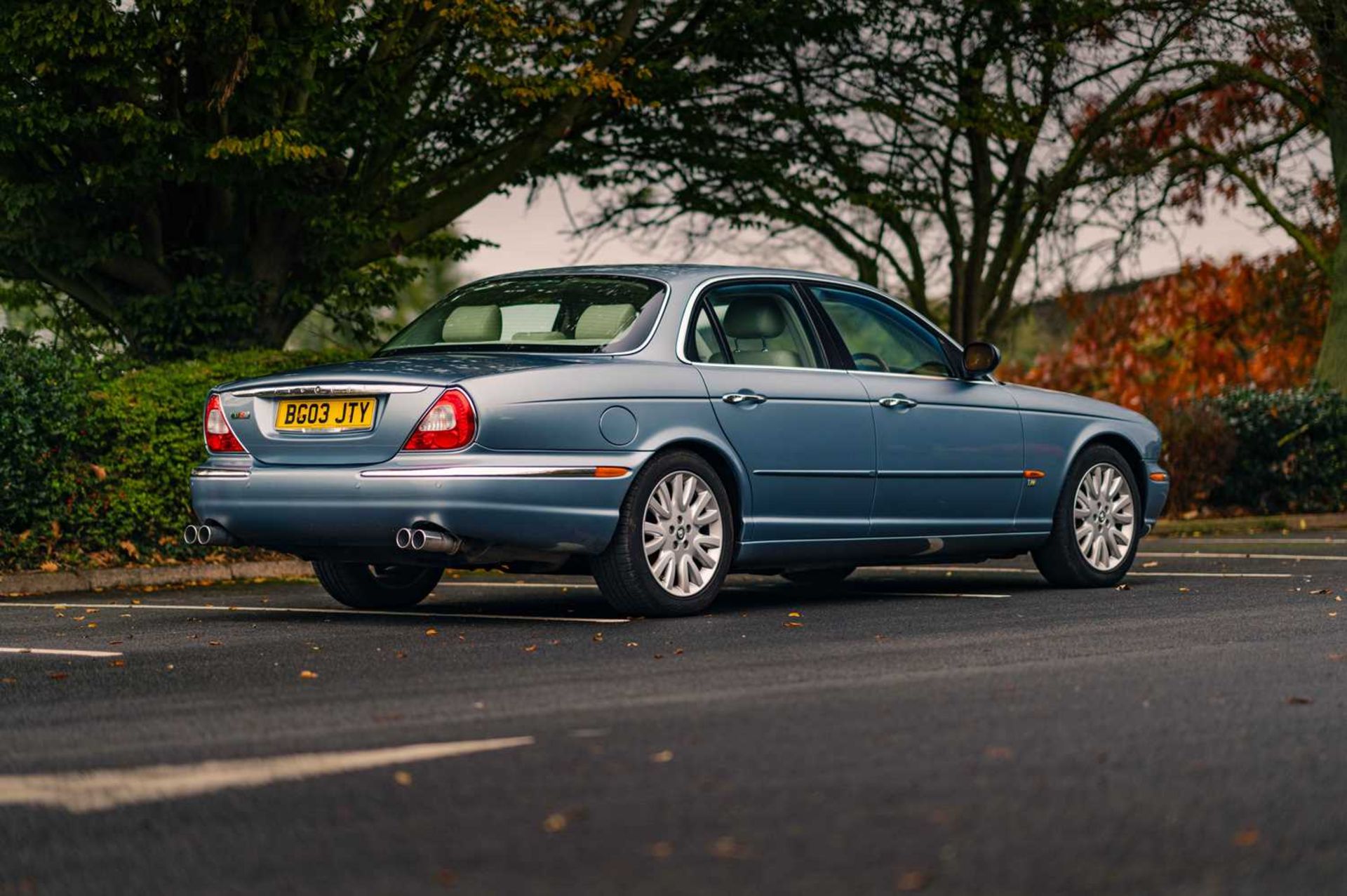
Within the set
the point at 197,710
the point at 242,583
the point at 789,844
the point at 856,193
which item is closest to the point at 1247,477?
the point at 856,193

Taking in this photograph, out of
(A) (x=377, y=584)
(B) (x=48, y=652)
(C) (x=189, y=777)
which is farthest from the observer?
(A) (x=377, y=584)

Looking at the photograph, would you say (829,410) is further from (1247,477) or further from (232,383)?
(1247,477)

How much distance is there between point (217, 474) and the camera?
8727 mm

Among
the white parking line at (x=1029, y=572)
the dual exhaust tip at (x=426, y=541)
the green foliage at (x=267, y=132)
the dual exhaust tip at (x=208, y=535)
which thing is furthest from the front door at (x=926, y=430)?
the green foliage at (x=267, y=132)

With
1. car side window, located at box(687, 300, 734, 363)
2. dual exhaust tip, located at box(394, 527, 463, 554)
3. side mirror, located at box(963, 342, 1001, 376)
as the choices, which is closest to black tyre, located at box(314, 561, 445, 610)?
dual exhaust tip, located at box(394, 527, 463, 554)

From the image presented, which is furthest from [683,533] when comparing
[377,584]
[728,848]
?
[728,848]

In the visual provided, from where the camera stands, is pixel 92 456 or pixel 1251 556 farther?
pixel 1251 556

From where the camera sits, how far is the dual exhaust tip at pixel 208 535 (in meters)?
8.70

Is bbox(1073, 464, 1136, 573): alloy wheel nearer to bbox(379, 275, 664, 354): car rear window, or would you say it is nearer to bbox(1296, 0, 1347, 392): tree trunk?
bbox(379, 275, 664, 354): car rear window

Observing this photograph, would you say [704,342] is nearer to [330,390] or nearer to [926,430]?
[926,430]

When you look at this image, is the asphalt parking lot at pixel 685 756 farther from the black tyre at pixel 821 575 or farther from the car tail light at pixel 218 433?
the black tyre at pixel 821 575

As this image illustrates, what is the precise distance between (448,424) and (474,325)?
1.17 metres

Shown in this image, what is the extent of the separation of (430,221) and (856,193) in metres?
5.73

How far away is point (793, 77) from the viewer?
22406 millimetres
